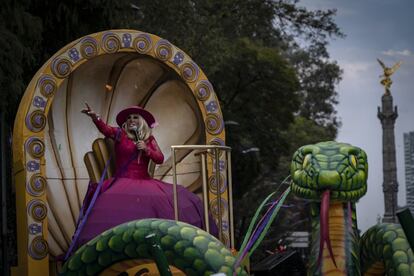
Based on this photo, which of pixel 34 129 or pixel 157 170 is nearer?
pixel 34 129

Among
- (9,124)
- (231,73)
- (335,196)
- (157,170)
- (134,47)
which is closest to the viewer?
(335,196)

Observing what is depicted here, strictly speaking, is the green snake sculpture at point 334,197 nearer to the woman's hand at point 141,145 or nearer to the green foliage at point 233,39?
the woman's hand at point 141,145

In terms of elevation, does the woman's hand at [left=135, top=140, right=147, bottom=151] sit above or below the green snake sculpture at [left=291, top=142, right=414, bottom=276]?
above

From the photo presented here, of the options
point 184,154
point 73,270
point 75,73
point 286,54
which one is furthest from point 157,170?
point 286,54

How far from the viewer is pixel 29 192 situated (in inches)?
315

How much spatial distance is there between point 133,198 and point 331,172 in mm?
2261

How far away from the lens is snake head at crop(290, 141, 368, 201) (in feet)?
20.0

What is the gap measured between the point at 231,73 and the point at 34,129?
600 inches

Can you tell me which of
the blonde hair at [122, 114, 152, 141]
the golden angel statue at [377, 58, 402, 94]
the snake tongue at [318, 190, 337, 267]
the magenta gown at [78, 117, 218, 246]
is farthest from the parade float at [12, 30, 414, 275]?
the golden angel statue at [377, 58, 402, 94]

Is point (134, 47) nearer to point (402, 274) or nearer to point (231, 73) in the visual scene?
point (402, 274)

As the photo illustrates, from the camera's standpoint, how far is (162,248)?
596cm

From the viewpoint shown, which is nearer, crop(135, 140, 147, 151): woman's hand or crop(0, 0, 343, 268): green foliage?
crop(135, 140, 147, 151): woman's hand

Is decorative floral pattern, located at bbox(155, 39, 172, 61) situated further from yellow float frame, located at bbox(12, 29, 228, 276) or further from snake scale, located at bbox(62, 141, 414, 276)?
snake scale, located at bbox(62, 141, 414, 276)

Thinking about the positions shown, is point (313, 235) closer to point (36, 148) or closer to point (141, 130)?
point (141, 130)
